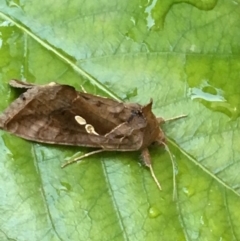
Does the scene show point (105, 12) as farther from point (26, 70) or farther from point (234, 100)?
point (234, 100)

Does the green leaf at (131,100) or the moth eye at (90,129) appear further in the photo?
the moth eye at (90,129)

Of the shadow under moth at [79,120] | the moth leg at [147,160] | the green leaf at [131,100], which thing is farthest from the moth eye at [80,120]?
the moth leg at [147,160]

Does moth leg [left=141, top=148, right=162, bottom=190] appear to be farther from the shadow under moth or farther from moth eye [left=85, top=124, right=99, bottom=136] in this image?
moth eye [left=85, top=124, right=99, bottom=136]

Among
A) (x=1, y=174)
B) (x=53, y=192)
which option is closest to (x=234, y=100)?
(x=53, y=192)

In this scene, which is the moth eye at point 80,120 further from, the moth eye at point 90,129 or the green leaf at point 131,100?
the green leaf at point 131,100

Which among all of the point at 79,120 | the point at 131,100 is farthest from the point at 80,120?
the point at 131,100

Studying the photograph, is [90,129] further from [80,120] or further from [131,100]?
[131,100]

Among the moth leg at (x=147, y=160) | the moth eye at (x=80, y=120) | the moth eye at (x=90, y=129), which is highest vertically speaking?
the moth eye at (x=80, y=120)

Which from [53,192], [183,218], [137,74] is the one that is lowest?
[183,218]
